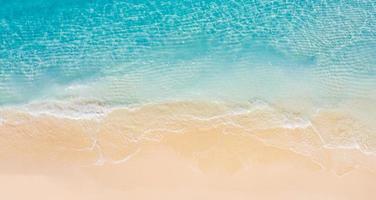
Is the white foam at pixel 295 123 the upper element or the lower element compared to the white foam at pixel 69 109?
lower

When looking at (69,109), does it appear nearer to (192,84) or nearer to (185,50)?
(192,84)

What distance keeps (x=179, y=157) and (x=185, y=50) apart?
244 centimetres

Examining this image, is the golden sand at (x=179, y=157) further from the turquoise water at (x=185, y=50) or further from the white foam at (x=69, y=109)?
the turquoise water at (x=185, y=50)

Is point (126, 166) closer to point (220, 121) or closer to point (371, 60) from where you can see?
point (220, 121)

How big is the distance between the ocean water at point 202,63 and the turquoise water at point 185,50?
22 millimetres

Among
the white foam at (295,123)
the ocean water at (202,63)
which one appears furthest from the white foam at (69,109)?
the white foam at (295,123)

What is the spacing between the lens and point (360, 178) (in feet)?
34.9

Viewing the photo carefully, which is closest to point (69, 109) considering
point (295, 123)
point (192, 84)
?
point (192, 84)

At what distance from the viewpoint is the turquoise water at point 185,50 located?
1116 centimetres

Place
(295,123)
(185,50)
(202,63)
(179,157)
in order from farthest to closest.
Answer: (185,50), (202,63), (295,123), (179,157)

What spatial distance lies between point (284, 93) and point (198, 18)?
257 cm

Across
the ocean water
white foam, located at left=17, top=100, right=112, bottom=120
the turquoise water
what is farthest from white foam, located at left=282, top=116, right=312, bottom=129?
white foam, located at left=17, top=100, right=112, bottom=120

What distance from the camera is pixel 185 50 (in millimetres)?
11523

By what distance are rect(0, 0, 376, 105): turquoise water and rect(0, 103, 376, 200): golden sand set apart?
54 centimetres
